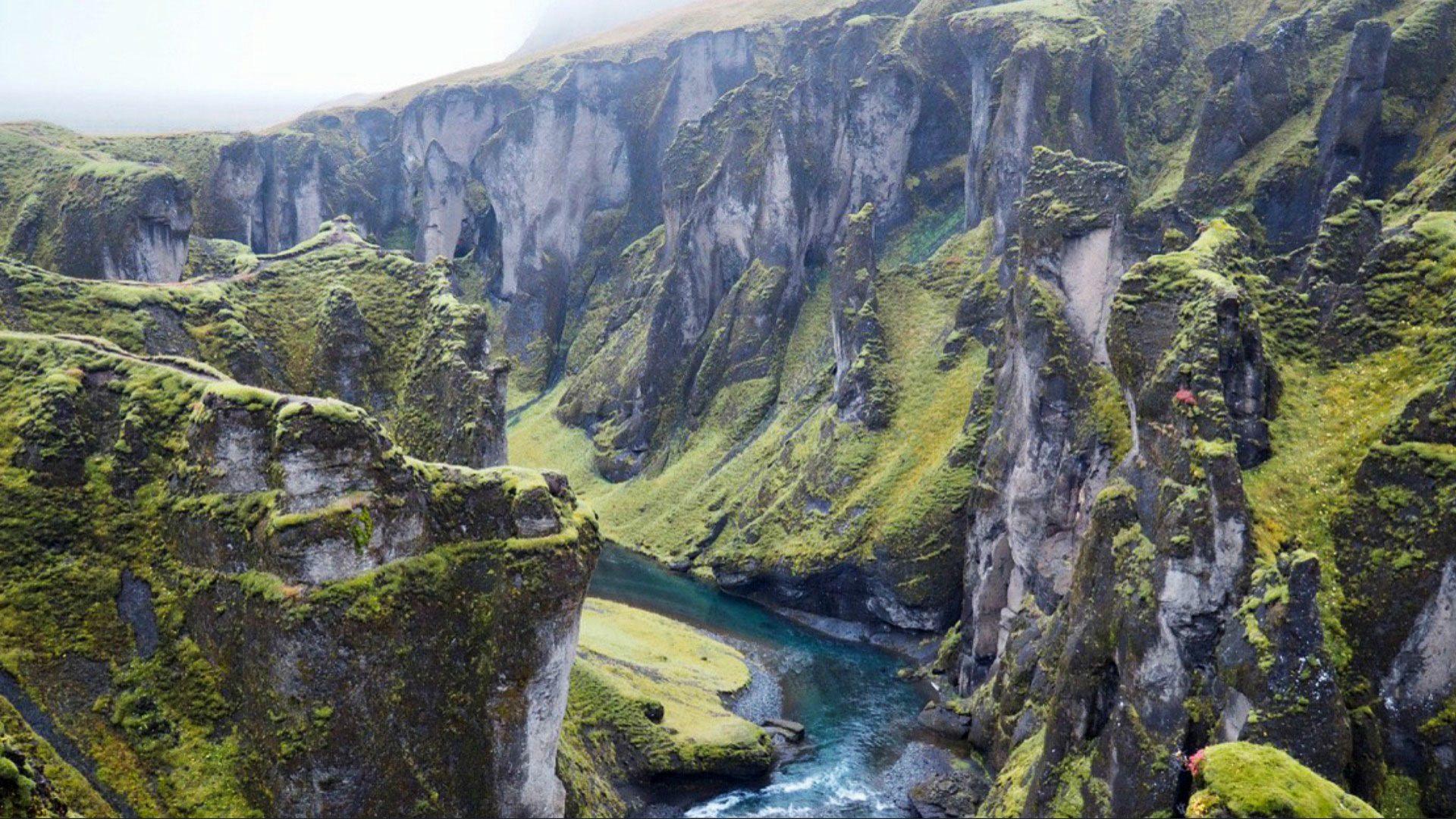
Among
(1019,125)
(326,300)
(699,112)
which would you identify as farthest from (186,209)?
(699,112)

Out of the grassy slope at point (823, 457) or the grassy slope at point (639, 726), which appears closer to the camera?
the grassy slope at point (639, 726)

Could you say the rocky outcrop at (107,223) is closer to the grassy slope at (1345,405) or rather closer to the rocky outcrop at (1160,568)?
the rocky outcrop at (1160,568)

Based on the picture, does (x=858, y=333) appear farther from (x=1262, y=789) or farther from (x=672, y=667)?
(x=1262, y=789)

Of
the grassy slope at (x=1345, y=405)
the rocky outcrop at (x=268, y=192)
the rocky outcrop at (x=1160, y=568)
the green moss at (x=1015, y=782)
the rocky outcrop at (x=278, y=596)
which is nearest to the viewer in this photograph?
the rocky outcrop at (x=1160, y=568)

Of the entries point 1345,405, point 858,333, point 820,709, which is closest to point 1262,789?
point 1345,405

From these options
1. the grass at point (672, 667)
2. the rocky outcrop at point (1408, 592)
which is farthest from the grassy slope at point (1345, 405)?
the grass at point (672, 667)

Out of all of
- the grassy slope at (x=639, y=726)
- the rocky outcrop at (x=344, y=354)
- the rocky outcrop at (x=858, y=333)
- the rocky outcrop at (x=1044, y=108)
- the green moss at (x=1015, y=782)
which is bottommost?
the grassy slope at (x=639, y=726)

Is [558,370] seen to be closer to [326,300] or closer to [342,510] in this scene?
[326,300]
